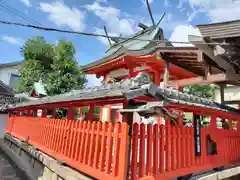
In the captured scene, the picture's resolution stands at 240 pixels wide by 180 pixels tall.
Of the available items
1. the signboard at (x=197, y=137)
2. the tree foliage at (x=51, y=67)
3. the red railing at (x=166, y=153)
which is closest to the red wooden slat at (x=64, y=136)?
the red railing at (x=166, y=153)

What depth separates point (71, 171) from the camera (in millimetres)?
5398

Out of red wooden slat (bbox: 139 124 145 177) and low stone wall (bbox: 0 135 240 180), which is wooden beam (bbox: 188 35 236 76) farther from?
low stone wall (bbox: 0 135 240 180)

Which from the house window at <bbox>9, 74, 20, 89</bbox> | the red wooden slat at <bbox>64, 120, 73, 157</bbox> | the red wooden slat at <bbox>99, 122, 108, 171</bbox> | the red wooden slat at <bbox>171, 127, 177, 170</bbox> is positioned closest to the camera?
the red wooden slat at <bbox>99, 122, 108, 171</bbox>

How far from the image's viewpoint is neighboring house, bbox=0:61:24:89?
31359 mm

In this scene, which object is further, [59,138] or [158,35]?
[158,35]

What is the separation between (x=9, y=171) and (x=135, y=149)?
25.9 ft

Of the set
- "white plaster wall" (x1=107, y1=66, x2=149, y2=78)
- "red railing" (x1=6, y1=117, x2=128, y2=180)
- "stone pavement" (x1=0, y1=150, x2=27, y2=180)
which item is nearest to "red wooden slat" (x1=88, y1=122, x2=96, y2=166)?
"red railing" (x1=6, y1=117, x2=128, y2=180)

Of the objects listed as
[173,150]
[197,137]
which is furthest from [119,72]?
[173,150]

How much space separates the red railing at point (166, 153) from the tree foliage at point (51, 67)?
535 inches

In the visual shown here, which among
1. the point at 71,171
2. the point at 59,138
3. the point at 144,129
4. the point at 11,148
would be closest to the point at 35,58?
the point at 11,148

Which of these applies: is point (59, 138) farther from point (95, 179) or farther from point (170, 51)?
point (170, 51)

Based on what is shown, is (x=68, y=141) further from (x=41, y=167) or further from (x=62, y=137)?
(x=41, y=167)

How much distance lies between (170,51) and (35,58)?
20538 millimetres

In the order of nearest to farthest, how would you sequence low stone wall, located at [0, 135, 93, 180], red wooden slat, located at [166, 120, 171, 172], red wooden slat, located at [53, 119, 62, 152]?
red wooden slat, located at [166, 120, 171, 172] → low stone wall, located at [0, 135, 93, 180] → red wooden slat, located at [53, 119, 62, 152]
